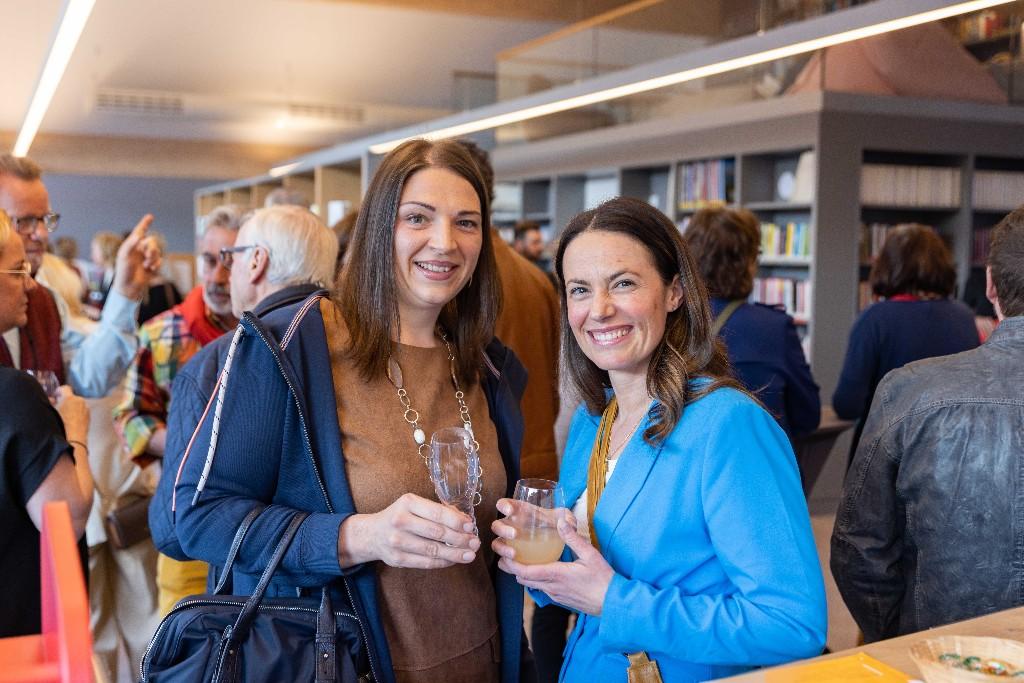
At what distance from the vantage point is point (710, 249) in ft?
11.5

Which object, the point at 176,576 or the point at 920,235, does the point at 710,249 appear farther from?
the point at 176,576

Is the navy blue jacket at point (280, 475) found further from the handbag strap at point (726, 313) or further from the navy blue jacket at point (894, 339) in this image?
the navy blue jacket at point (894, 339)

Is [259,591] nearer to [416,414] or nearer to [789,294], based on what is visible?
[416,414]

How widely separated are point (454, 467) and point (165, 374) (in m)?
1.89

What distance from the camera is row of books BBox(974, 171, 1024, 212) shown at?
6840 millimetres

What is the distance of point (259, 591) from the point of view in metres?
1.54

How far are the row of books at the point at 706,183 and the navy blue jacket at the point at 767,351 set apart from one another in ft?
13.2

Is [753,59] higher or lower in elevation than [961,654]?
higher

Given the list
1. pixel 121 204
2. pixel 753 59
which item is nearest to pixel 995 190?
pixel 753 59

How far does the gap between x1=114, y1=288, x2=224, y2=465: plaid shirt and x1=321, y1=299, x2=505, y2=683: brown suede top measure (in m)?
1.48

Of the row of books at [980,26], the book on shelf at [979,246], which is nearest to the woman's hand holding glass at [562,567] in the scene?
the book on shelf at [979,246]

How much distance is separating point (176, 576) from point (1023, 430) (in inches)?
101

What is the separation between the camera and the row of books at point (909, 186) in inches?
261

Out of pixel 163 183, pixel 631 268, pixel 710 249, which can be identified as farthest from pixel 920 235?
pixel 163 183
